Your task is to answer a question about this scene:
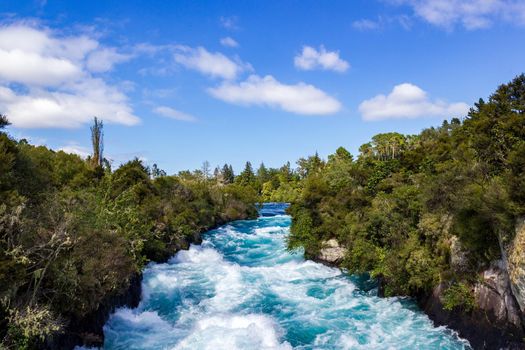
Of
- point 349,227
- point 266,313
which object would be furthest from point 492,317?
point 349,227

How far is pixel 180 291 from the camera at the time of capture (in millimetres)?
21125

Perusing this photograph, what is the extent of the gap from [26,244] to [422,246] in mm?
14896

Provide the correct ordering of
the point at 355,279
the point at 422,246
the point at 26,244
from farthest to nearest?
the point at 355,279, the point at 422,246, the point at 26,244

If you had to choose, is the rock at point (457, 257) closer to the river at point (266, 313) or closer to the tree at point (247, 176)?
the river at point (266, 313)

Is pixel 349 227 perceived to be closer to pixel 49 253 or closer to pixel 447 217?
pixel 447 217

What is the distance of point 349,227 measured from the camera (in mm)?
23391

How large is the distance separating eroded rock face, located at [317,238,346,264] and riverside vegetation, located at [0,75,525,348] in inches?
18.9

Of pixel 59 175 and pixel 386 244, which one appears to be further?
pixel 59 175

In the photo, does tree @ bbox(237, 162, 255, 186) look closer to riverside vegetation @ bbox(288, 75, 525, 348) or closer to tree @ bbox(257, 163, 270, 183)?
tree @ bbox(257, 163, 270, 183)

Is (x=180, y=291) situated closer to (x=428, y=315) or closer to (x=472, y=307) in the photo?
(x=428, y=315)

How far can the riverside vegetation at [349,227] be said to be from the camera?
10289mm

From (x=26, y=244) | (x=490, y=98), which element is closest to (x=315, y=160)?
(x=490, y=98)

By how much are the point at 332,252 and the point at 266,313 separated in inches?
345

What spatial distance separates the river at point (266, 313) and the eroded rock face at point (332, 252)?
620mm
